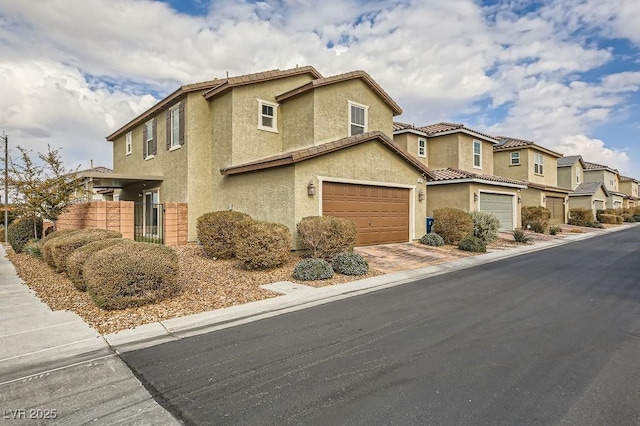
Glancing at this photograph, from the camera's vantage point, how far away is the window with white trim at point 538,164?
3214 cm

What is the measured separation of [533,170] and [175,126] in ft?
97.2

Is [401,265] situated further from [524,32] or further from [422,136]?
[422,136]

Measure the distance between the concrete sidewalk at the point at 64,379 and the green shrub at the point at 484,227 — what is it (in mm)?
16931

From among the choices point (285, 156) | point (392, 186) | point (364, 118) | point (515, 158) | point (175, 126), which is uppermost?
point (515, 158)

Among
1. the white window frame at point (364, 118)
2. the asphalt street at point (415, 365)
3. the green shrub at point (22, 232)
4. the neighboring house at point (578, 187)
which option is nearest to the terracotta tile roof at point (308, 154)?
the white window frame at point (364, 118)

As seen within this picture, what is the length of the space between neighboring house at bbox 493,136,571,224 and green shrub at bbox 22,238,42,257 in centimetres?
3192

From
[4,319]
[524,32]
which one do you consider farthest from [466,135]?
[4,319]

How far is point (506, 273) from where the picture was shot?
10836 millimetres

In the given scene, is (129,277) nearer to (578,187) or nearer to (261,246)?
(261,246)

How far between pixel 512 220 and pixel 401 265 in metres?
16.6

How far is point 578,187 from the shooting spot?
4144 centimetres

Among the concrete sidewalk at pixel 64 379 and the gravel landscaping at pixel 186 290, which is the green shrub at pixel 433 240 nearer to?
the gravel landscaping at pixel 186 290

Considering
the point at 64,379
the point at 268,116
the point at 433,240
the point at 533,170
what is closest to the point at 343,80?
the point at 268,116

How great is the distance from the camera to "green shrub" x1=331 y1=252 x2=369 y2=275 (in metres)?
10.4
